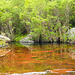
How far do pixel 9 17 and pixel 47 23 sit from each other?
36.0 feet

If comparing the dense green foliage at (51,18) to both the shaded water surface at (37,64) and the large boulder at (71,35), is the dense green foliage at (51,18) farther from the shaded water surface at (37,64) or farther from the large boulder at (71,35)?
the shaded water surface at (37,64)

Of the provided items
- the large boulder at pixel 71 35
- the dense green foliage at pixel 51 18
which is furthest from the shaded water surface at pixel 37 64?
the dense green foliage at pixel 51 18

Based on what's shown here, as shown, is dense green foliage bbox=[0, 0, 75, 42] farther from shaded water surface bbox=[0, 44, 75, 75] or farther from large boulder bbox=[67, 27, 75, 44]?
shaded water surface bbox=[0, 44, 75, 75]

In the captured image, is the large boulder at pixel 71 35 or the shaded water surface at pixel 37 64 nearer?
the shaded water surface at pixel 37 64

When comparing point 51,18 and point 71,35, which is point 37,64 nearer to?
point 71,35

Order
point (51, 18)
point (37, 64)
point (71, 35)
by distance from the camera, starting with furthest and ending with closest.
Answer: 1. point (51, 18)
2. point (71, 35)
3. point (37, 64)

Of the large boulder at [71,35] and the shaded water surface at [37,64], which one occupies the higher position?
the shaded water surface at [37,64]

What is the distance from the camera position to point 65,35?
28.7 m

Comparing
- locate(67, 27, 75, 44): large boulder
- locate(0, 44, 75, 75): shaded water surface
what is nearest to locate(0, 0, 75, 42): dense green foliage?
locate(67, 27, 75, 44): large boulder

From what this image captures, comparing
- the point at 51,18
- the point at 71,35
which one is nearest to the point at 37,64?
the point at 71,35

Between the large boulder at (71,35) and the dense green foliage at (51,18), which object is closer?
the large boulder at (71,35)

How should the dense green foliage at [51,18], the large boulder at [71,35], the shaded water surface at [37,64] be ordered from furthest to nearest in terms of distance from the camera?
the dense green foliage at [51,18], the large boulder at [71,35], the shaded water surface at [37,64]

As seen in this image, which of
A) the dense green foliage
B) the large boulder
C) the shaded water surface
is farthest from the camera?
the dense green foliage

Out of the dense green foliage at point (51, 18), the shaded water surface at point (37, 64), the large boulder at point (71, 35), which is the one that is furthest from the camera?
the dense green foliage at point (51, 18)
